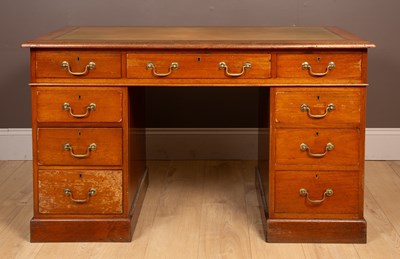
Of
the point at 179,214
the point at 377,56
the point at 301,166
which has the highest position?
the point at 377,56

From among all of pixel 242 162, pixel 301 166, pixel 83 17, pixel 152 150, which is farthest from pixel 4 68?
pixel 301 166

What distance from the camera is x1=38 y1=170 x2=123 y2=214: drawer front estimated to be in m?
3.05

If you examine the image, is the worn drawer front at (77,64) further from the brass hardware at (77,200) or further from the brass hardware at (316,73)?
the brass hardware at (316,73)

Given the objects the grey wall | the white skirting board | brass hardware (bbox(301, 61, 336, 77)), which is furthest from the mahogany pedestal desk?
the white skirting board

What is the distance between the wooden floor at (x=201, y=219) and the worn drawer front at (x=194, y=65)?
636mm

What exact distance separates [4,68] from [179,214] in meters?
1.41

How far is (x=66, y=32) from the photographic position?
3439mm

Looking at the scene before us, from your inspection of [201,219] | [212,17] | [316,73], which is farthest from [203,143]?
[316,73]

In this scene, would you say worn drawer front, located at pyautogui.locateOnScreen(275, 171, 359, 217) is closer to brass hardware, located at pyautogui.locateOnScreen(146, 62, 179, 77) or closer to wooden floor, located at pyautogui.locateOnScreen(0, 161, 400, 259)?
wooden floor, located at pyautogui.locateOnScreen(0, 161, 400, 259)

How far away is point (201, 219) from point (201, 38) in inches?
29.7

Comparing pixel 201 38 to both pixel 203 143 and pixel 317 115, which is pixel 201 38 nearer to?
pixel 317 115

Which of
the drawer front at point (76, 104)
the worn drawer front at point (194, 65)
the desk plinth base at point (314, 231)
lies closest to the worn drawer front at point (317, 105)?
the worn drawer front at point (194, 65)

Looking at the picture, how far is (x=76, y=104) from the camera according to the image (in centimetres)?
301

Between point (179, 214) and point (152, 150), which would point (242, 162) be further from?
point (179, 214)
